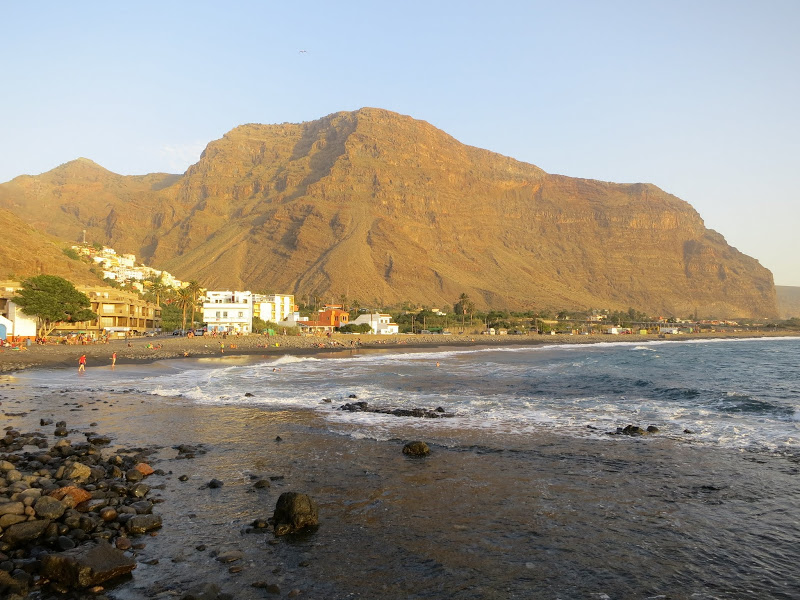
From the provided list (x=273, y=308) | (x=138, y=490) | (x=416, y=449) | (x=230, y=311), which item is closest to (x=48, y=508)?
(x=138, y=490)

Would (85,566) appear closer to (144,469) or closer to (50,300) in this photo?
(144,469)

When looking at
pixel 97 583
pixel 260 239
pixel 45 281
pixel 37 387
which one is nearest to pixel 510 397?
pixel 97 583

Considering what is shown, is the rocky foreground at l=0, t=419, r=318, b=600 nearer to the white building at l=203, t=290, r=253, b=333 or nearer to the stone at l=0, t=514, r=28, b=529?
the stone at l=0, t=514, r=28, b=529

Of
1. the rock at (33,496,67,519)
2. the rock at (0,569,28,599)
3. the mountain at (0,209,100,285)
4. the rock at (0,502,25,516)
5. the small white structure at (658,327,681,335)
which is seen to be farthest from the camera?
the small white structure at (658,327,681,335)

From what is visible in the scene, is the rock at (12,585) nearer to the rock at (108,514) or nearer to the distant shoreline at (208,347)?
the rock at (108,514)

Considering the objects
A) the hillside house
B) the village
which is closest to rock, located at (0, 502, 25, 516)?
the village

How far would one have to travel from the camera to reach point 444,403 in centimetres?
2447

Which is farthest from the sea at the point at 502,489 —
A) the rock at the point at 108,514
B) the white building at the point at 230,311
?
the white building at the point at 230,311

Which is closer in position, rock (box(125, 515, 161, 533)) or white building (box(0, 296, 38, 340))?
rock (box(125, 515, 161, 533))

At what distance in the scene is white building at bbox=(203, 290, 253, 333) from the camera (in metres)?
84.4

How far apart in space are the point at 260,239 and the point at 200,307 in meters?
91.6

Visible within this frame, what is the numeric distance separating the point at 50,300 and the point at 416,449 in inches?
2285

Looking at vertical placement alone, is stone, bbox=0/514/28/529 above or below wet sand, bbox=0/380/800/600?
above

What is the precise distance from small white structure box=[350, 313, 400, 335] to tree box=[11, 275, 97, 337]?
48.4 metres
